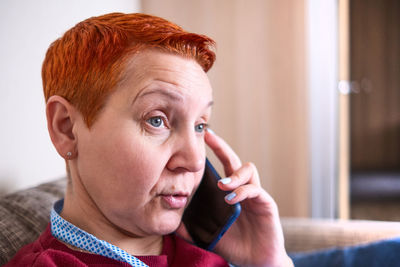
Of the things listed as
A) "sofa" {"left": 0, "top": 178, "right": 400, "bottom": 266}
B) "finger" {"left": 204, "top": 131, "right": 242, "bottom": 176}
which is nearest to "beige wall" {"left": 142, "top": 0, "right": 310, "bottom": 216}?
"sofa" {"left": 0, "top": 178, "right": 400, "bottom": 266}

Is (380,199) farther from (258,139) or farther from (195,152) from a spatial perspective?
(195,152)

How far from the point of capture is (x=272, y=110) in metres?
3.04

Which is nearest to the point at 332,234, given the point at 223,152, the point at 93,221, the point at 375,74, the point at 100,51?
the point at 223,152

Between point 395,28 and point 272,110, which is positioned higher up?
point 395,28

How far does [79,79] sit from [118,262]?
0.32 m

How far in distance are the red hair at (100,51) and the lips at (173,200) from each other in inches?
7.2

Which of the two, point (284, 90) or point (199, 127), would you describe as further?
point (284, 90)

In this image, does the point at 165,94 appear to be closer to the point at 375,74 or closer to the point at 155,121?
the point at 155,121

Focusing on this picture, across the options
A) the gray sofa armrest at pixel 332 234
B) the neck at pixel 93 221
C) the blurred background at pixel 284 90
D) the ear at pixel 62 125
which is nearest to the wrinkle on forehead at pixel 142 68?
the ear at pixel 62 125

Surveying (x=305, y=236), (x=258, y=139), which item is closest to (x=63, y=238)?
(x=305, y=236)

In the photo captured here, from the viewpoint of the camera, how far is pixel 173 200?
0.73m

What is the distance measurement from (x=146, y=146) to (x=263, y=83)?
95.1 inches

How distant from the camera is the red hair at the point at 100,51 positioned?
2.23ft

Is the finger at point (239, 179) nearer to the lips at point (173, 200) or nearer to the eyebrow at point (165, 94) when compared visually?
the lips at point (173, 200)
